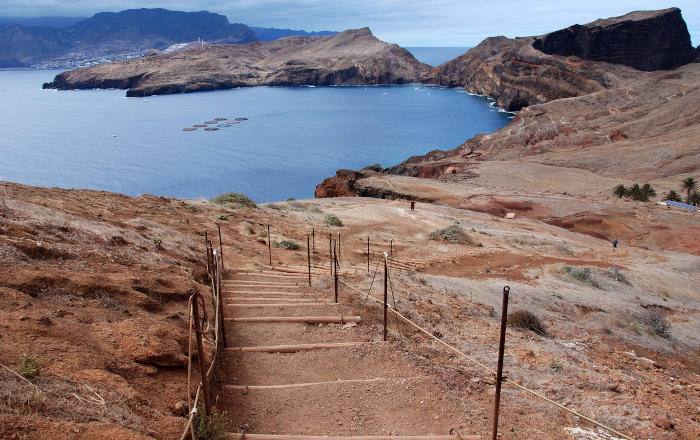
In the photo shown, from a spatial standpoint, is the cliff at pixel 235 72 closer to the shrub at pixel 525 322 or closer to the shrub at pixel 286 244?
the shrub at pixel 286 244

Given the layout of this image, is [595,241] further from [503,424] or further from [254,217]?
[503,424]

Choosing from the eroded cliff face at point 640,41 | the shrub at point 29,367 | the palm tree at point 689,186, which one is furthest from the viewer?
the eroded cliff face at point 640,41

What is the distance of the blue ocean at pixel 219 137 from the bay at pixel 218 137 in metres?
0.20

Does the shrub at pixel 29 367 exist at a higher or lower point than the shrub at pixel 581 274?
higher

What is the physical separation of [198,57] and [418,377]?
209255 mm

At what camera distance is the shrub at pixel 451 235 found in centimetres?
2372

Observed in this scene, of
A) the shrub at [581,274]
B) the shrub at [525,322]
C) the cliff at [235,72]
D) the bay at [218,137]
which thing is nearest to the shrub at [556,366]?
Answer: the shrub at [525,322]

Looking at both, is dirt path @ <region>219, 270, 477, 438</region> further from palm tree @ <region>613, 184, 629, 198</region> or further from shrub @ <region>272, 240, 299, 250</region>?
palm tree @ <region>613, 184, 629, 198</region>

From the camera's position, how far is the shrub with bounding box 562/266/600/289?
58.2 feet

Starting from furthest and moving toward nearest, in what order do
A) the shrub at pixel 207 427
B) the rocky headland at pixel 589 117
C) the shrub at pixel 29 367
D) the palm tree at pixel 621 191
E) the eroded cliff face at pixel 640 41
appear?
the eroded cliff face at pixel 640 41 → the rocky headland at pixel 589 117 → the palm tree at pixel 621 191 → the shrub at pixel 207 427 → the shrub at pixel 29 367

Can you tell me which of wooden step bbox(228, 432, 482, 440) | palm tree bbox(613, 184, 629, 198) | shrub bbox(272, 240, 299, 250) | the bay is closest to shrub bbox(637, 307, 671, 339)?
wooden step bbox(228, 432, 482, 440)

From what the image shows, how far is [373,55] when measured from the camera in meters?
193

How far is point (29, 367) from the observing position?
4.41 meters

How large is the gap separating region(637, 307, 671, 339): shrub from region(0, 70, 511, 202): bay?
140 feet
